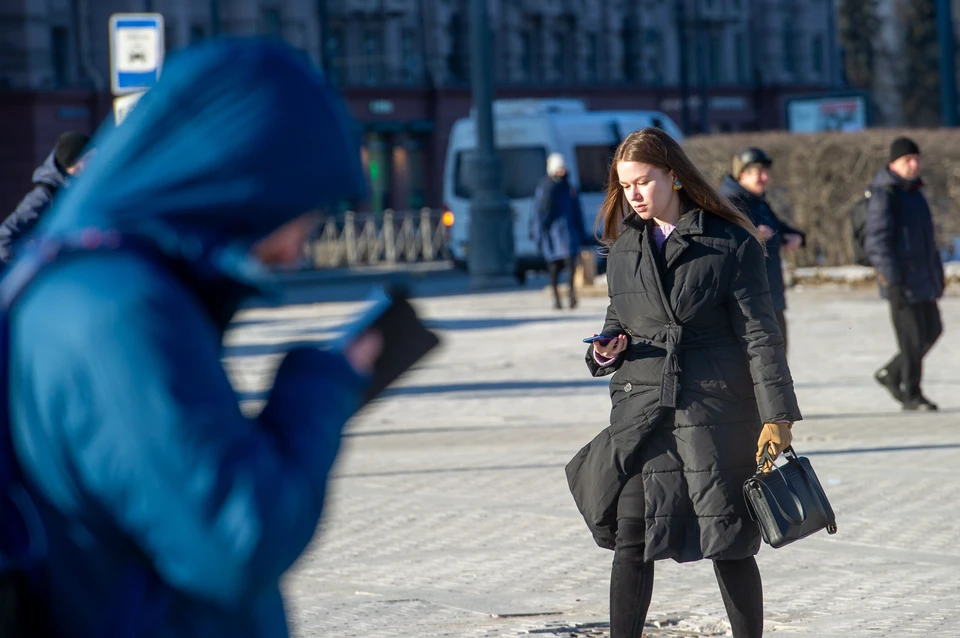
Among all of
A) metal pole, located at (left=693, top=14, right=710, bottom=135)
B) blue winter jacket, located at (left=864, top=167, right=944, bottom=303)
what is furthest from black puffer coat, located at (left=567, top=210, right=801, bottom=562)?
metal pole, located at (left=693, top=14, right=710, bottom=135)

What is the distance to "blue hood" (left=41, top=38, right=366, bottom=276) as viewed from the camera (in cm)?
176

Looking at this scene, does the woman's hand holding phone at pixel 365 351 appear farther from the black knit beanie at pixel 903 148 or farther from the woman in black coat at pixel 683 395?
the black knit beanie at pixel 903 148

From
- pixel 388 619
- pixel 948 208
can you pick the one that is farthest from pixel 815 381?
pixel 948 208

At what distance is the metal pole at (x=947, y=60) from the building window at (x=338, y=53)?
2428 cm

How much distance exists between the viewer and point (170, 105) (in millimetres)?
1789

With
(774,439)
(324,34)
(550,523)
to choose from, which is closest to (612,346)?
(774,439)

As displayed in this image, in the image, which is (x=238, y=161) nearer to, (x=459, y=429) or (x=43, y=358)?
(x=43, y=358)

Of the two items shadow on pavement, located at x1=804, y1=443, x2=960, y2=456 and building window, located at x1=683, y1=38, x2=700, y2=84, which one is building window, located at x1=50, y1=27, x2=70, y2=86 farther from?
shadow on pavement, located at x1=804, y1=443, x2=960, y2=456

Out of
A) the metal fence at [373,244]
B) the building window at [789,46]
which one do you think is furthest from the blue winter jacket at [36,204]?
the building window at [789,46]

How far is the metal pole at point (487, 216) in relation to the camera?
26125 millimetres

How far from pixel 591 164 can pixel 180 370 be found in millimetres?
26470

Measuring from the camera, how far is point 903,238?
11.1 meters

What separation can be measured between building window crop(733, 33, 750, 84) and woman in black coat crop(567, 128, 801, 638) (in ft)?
200

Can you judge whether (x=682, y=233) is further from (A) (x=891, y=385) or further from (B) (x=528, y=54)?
(B) (x=528, y=54)
